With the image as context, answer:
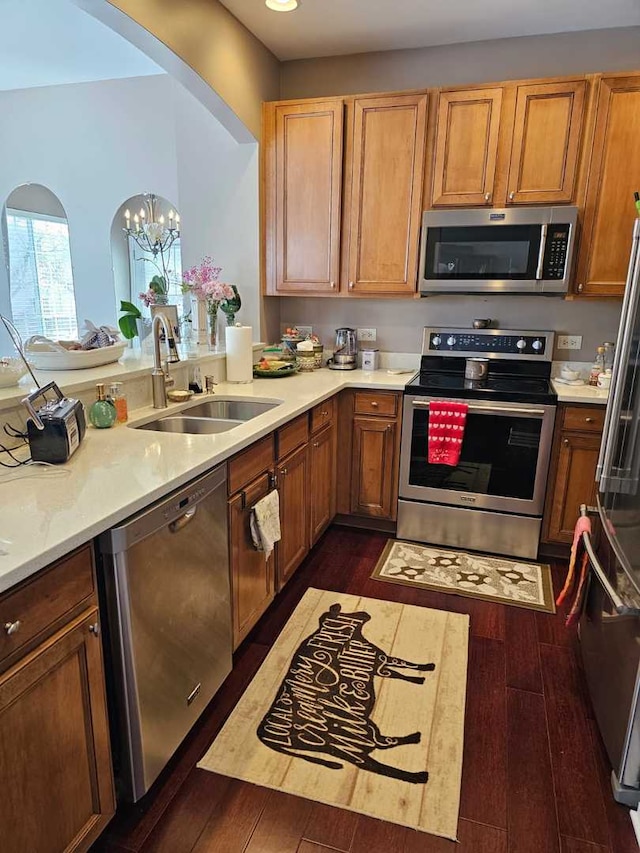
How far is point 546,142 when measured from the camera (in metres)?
2.82

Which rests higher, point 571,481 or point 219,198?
point 219,198

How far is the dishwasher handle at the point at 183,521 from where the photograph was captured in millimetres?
1485

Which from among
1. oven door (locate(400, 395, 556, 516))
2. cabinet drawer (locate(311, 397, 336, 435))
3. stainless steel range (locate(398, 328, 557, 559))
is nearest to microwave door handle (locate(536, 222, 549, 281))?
stainless steel range (locate(398, 328, 557, 559))

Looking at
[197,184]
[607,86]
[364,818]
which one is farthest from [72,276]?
[364,818]

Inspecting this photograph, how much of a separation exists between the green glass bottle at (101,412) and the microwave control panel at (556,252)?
2262mm

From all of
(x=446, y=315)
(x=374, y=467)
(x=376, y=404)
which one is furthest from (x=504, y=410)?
(x=446, y=315)

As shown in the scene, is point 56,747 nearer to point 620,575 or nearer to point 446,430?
point 620,575

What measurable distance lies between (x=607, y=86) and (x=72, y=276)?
402cm

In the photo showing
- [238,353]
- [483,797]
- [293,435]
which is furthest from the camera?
[238,353]

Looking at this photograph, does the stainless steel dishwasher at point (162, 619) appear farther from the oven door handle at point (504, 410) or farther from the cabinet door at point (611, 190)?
the cabinet door at point (611, 190)

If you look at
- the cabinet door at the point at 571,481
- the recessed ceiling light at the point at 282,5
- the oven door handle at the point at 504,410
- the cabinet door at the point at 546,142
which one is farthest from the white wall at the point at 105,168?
the cabinet door at the point at 571,481

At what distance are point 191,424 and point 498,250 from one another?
1.89 metres

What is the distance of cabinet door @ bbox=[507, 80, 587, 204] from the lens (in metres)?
2.77

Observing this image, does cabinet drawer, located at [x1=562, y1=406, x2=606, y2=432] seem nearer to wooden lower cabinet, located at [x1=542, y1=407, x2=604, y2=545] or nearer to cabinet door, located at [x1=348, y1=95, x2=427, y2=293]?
wooden lower cabinet, located at [x1=542, y1=407, x2=604, y2=545]
